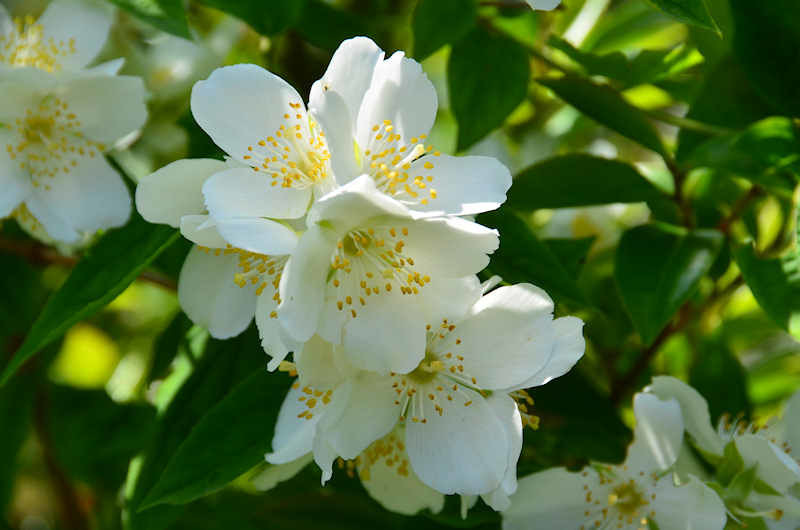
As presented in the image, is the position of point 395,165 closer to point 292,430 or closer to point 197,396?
point 292,430

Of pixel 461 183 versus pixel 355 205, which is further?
pixel 461 183

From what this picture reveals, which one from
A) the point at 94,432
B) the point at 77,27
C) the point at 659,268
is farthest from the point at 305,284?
the point at 94,432

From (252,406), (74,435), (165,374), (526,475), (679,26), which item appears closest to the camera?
(252,406)

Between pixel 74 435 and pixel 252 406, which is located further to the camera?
pixel 74 435

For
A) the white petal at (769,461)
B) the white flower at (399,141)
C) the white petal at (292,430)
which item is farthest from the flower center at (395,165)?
the white petal at (769,461)

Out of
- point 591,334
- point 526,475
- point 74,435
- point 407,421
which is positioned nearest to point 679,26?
point 591,334

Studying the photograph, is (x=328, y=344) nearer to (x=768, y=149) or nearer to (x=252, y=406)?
(x=252, y=406)

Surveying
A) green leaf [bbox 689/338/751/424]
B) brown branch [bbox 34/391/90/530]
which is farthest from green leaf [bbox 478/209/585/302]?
brown branch [bbox 34/391/90/530]
